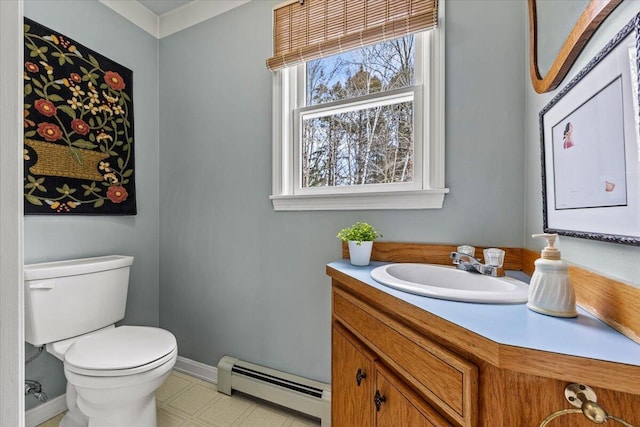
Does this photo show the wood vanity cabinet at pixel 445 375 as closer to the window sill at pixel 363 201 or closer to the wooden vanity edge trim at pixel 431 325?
the wooden vanity edge trim at pixel 431 325

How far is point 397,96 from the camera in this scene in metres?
1.35

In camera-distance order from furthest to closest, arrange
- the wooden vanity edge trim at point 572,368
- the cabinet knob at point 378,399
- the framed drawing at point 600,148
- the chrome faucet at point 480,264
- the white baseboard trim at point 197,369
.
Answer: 1. the white baseboard trim at point 197,369
2. the chrome faucet at point 480,264
3. the cabinet knob at point 378,399
4. the framed drawing at point 600,148
5. the wooden vanity edge trim at point 572,368

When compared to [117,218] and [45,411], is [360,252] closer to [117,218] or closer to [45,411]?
[117,218]

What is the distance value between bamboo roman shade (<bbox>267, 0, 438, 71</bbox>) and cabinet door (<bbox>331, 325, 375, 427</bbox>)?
1.30 m

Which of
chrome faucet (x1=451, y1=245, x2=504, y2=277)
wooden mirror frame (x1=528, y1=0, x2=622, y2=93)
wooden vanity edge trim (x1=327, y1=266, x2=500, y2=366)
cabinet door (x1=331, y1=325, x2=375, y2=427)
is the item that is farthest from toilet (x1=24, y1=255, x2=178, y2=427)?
wooden mirror frame (x1=528, y1=0, x2=622, y2=93)

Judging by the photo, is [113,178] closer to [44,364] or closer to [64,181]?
[64,181]

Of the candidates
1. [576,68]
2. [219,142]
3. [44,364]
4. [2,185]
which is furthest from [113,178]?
[576,68]

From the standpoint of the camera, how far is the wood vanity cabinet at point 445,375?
16.5 inches

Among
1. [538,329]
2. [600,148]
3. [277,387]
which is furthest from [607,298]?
[277,387]

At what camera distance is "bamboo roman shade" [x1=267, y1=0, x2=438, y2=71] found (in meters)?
1.22

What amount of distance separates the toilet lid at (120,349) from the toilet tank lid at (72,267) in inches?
12.5

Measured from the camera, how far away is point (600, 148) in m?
0.60

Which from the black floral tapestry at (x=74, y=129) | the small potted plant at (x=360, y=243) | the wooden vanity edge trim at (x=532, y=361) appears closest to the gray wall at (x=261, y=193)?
the small potted plant at (x=360, y=243)

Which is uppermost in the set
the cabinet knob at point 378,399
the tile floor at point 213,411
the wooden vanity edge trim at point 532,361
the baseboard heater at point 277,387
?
the wooden vanity edge trim at point 532,361
